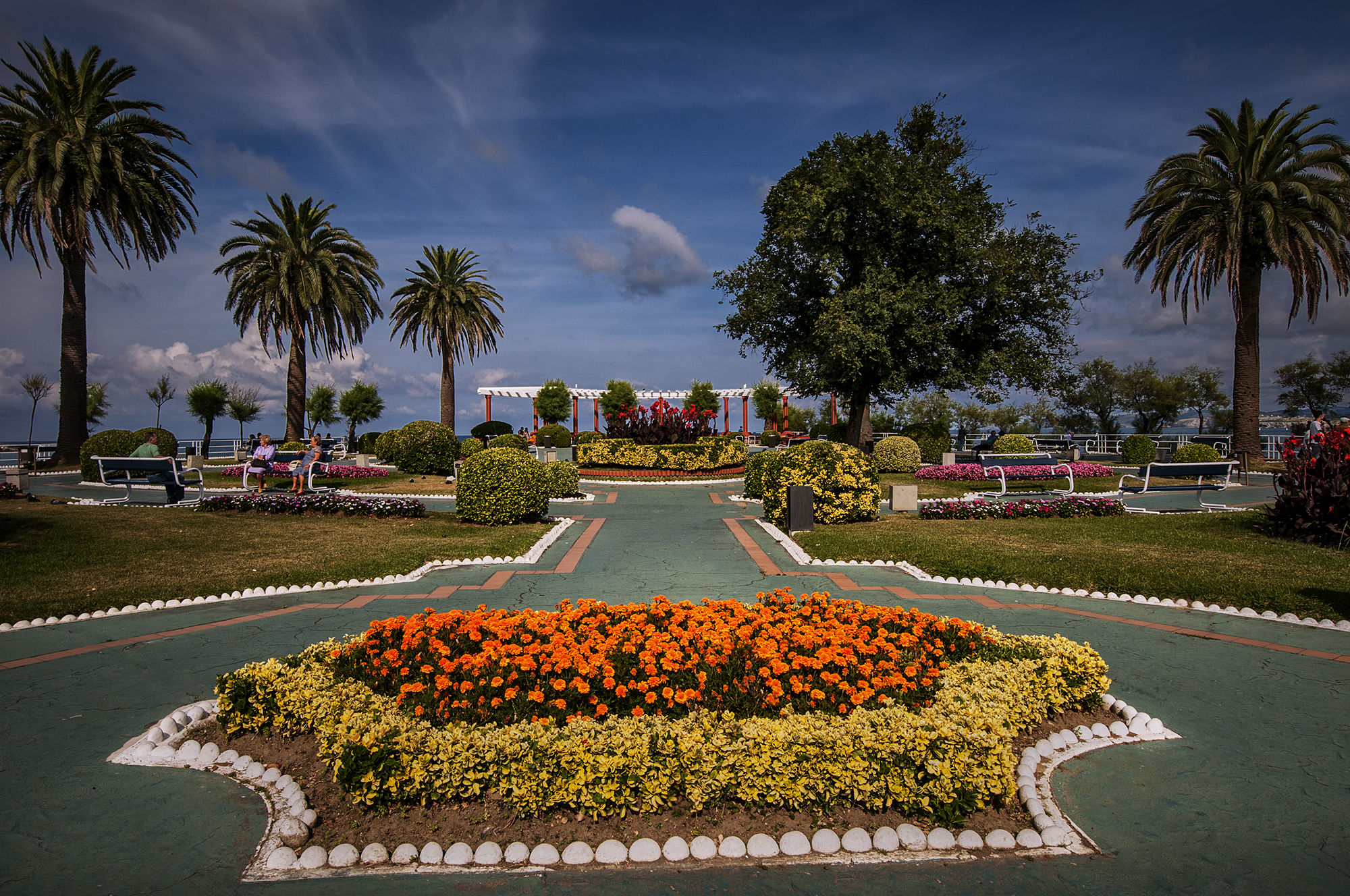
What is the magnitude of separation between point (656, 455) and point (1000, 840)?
1757 cm

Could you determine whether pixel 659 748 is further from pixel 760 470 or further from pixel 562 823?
pixel 760 470

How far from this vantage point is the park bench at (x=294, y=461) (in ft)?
46.8

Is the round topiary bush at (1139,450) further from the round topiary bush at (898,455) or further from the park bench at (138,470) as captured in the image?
the park bench at (138,470)

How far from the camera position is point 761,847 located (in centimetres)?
252

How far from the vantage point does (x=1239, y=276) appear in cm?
2070

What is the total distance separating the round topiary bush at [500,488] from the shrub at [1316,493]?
9996 millimetres

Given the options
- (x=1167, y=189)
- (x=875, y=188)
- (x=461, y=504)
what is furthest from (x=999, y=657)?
(x=1167, y=189)

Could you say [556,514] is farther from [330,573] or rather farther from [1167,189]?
[1167,189]

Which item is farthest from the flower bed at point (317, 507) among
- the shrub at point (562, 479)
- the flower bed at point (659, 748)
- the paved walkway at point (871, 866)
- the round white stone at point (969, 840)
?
the round white stone at point (969, 840)

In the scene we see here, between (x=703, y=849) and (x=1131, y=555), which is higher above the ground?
(x=1131, y=555)

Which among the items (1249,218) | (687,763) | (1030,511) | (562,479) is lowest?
(687,763)

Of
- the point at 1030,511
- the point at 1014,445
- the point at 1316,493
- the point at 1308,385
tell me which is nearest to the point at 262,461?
the point at 1030,511

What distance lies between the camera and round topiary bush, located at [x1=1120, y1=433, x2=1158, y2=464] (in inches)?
929

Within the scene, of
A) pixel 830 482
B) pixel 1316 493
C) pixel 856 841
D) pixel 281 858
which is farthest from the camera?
pixel 830 482
